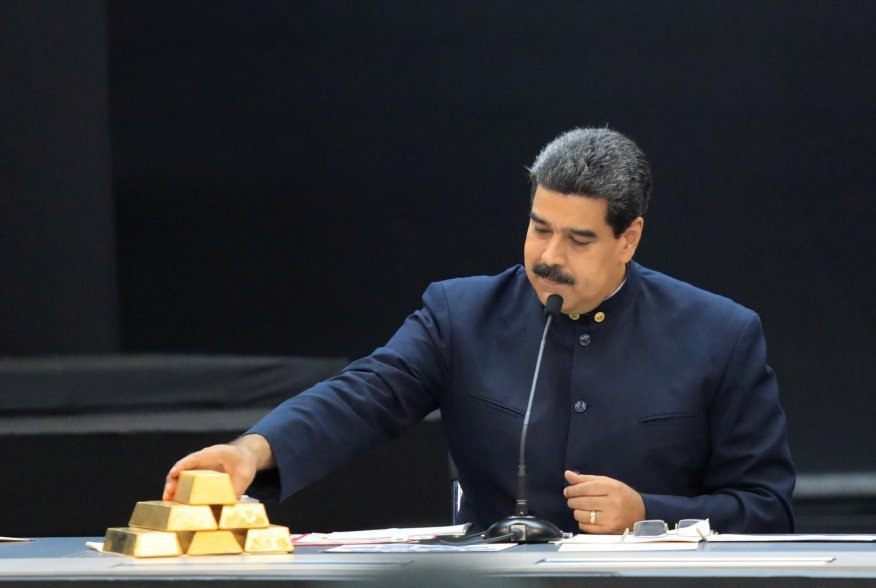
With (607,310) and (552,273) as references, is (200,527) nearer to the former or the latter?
(552,273)

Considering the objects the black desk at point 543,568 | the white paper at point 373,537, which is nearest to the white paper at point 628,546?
the black desk at point 543,568

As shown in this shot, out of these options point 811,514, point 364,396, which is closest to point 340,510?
point 364,396

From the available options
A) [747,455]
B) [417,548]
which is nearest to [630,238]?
[747,455]

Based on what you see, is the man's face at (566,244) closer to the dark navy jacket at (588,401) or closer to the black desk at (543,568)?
the dark navy jacket at (588,401)

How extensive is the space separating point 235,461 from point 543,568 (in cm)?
68

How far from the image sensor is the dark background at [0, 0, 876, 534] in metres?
3.22

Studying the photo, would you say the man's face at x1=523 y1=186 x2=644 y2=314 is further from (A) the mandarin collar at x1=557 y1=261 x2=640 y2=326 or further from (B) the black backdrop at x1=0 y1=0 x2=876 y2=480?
(B) the black backdrop at x1=0 y1=0 x2=876 y2=480

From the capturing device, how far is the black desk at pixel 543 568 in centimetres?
129

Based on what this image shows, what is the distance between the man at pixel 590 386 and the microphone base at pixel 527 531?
1.38 feet

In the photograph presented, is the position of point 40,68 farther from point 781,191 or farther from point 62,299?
point 781,191

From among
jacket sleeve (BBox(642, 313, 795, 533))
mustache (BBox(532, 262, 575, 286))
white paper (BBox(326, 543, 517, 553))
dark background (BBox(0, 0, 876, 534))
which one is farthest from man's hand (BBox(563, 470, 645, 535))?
dark background (BBox(0, 0, 876, 534))

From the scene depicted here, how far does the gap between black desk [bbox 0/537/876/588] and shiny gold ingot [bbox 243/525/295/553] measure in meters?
0.04

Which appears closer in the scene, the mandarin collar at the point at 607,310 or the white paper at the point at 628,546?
the white paper at the point at 628,546

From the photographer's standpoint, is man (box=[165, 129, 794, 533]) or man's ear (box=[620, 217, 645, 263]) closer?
man (box=[165, 129, 794, 533])
